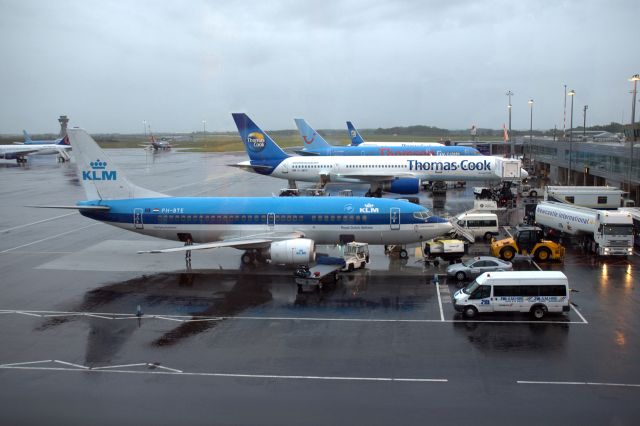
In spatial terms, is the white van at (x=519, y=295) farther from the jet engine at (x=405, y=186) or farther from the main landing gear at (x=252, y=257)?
the jet engine at (x=405, y=186)

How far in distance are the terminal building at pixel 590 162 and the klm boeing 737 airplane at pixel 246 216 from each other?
1035 inches

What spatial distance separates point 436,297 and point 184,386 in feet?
47.5

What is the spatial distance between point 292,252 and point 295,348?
9.80 metres

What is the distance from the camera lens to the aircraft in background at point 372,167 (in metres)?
65.4

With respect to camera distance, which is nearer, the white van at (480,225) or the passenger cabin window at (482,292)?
the passenger cabin window at (482,292)

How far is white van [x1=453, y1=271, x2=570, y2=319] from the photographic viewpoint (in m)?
25.1

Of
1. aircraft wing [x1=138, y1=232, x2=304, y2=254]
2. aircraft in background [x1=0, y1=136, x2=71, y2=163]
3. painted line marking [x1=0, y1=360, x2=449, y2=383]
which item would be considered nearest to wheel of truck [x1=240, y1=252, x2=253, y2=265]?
aircraft wing [x1=138, y1=232, x2=304, y2=254]

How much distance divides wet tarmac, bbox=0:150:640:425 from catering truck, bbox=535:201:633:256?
4.11ft

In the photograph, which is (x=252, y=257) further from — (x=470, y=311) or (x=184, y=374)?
(x=184, y=374)

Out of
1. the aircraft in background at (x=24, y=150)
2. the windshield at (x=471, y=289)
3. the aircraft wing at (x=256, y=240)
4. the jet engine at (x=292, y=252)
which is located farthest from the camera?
the aircraft in background at (x=24, y=150)

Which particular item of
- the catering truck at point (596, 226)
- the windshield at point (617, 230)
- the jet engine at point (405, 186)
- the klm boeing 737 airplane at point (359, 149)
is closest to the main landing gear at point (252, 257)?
the catering truck at point (596, 226)

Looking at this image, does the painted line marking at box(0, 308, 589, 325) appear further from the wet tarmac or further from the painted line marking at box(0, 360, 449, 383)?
the painted line marking at box(0, 360, 449, 383)

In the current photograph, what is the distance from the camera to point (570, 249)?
130ft

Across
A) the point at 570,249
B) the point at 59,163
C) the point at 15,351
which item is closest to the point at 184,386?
the point at 15,351
